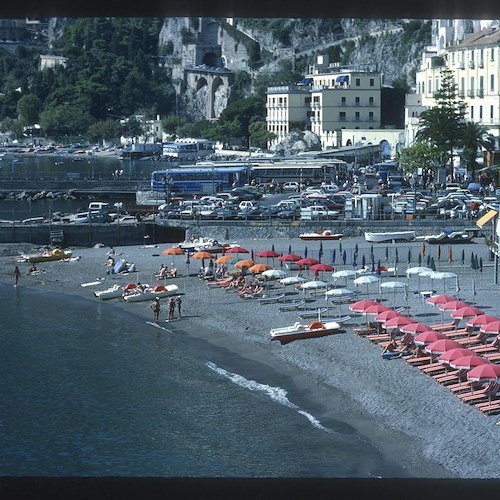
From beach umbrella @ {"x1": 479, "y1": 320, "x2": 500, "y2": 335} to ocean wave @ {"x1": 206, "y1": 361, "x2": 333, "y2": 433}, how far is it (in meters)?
2.48

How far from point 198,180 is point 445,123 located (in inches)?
339

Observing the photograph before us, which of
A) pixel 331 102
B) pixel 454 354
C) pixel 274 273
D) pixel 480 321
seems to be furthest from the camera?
pixel 331 102

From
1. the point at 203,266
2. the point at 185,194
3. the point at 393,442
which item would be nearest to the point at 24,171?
the point at 185,194

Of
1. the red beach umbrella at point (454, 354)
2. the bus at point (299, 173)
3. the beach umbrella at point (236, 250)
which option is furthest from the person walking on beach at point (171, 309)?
the bus at point (299, 173)

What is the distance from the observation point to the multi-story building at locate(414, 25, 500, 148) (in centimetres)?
3678

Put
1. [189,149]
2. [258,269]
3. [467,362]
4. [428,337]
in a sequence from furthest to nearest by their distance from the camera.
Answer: [189,149], [258,269], [428,337], [467,362]

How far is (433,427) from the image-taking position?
496 inches

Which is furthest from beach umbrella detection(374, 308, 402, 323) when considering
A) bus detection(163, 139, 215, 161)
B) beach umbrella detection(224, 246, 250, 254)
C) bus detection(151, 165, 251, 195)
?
bus detection(163, 139, 215, 161)

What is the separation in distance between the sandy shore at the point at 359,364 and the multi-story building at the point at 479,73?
12.8 meters

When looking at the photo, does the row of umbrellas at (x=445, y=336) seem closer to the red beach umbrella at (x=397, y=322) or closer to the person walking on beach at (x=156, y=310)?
the red beach umbrella at (x=397, y=322)

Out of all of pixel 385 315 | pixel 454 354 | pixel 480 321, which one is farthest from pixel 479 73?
pixel 454 354

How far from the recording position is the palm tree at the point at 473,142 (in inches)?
1384

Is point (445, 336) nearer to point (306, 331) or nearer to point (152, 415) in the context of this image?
point (306, 331)

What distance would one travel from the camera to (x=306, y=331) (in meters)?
17.2
